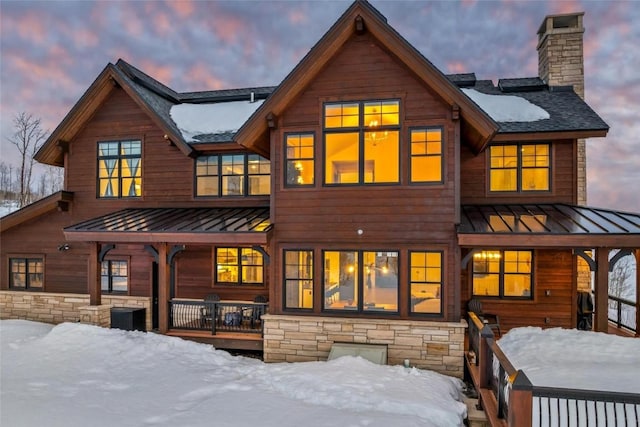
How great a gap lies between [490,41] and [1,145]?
155ft

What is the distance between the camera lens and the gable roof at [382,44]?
7.79 meters

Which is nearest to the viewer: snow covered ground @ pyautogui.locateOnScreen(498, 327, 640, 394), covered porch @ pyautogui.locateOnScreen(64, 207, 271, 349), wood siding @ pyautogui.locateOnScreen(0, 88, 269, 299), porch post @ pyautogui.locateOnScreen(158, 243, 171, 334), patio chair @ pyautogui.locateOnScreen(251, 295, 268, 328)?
snow covered ground @ pyautogui.locateOnScreen(498, 327, 640, 394)

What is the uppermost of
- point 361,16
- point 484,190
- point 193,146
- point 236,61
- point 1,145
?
point 236,61

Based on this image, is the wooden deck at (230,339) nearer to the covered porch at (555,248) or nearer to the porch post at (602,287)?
the covered porch at (555,248)

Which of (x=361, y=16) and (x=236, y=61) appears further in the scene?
(x=236, y=61)

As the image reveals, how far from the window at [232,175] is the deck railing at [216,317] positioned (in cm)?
362

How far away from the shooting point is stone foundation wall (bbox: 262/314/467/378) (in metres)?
7.93

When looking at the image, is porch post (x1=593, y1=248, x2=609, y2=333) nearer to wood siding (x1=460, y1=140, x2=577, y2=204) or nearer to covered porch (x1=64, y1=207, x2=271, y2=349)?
wood siding (x1=460, y1=140, x2=577, y2=204)

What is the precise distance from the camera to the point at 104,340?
875 cm

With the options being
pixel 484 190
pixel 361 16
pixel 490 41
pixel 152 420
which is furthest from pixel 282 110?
pixel 490 41

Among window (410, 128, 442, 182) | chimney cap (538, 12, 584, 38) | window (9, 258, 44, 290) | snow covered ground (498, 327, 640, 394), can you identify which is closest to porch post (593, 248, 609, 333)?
snow covered ground (498, 327, 640, 394)

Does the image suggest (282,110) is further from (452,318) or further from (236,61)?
(236,61)

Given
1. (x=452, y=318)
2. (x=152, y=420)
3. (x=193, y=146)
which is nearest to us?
(x=152, y=420)

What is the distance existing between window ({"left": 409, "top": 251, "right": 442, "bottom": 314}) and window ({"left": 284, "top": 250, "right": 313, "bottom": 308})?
7.99ft
